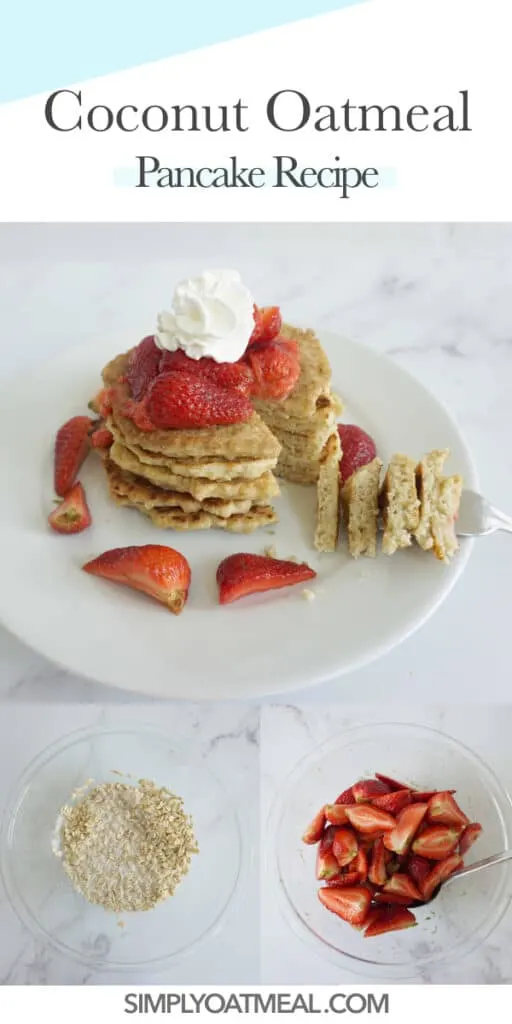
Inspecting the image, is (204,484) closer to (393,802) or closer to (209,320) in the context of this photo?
(209,320)

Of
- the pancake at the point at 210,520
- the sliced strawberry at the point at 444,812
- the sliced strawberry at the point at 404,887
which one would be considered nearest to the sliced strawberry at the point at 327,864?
the sliced strawberry at the point at 404,887

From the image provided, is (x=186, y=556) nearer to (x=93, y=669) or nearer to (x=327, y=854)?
(x=93, y=669)

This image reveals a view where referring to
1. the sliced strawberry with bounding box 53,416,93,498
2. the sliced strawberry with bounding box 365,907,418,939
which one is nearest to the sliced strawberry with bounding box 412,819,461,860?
the sliced strawberry with bounding box 365,907,418,939

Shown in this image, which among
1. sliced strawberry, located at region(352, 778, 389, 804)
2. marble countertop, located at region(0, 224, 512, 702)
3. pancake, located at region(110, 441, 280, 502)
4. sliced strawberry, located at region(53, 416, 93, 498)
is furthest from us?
marble countertop, located at region(0, 224, 512, 702)

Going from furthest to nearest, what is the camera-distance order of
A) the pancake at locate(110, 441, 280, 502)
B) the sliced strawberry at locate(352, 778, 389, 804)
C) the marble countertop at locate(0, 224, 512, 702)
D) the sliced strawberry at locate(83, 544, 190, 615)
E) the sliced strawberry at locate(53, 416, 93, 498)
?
the marble countertop at locate(0, 224, 512, 702) < the sliced strawberry at locate(53, 416, 93, 498) < the pancake at locate(110, 441, 280, 502) < the sliced strawberry at locate(83, 544, 190, 615) < the sliced strawberry at locate(352, 778, 389, 804)

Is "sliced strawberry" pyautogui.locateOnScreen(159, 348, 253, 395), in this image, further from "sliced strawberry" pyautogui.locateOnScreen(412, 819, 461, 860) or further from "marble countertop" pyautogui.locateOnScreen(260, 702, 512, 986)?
"sliced strawberry" pyautogui.locateOnScreen(412, 819, 461, 860)

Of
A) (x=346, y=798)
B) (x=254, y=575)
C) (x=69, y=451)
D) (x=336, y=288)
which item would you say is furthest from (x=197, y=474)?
(x=336, y=288)

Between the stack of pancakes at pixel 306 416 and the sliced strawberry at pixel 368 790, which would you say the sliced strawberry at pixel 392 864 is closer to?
the sliced strawberry at pixel 368 790
